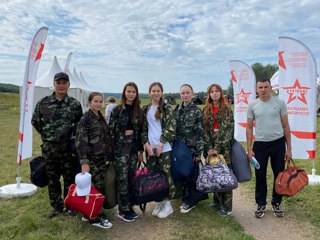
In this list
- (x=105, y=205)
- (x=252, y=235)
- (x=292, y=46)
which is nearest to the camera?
(x=252, y=235)

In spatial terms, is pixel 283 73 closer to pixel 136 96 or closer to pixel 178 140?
pixel 178 140

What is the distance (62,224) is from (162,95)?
6.63 feet

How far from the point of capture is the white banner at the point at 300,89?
5461 mm

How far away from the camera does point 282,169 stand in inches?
162

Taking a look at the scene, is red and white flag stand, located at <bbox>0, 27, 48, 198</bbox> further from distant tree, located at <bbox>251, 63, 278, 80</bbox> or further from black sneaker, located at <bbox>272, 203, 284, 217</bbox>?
distant tree, located at <bbox>251, 63, 278, 80</bbox>

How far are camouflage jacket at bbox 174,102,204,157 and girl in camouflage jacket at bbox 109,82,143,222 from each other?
0.54 meters

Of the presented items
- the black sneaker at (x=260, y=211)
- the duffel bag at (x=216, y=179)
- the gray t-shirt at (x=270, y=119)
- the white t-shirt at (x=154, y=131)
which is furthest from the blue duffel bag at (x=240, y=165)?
the white t-shirt at (x=154, y=131)

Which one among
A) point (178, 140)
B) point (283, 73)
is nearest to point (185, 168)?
point (178, 140)

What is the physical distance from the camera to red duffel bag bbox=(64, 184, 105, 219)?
3459 millimetres

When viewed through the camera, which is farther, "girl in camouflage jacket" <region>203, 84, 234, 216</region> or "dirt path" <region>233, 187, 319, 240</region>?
"girl in camouflage jacket" <region>203, 84, 234, 216</region>

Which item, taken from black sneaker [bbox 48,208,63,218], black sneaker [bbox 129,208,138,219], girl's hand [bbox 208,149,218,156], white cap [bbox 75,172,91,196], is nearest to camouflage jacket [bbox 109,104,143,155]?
white cap [bbox 75,172,91,196]

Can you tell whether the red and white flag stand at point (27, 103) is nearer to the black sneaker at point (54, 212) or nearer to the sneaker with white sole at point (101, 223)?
the black sneaker at point (54, 212)

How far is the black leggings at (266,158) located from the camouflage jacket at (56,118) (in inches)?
Result: 95.4

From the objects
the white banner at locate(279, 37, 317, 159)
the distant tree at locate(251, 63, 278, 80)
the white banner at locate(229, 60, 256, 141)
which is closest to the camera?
the white banner at locate(279, 37, 317, 159)
